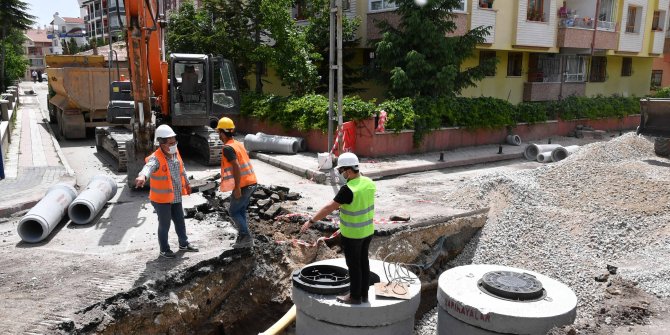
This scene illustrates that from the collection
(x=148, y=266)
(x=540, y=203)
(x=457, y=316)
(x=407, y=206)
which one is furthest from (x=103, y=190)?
(x=540, y=203)

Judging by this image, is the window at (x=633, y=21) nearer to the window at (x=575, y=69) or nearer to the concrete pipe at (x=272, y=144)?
the window at (x=575, y=69)

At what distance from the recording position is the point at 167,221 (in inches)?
267

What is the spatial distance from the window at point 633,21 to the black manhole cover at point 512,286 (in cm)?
2807

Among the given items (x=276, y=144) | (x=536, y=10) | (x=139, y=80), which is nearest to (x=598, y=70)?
(x=536, y=10)

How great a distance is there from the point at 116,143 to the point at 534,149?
12.4 m

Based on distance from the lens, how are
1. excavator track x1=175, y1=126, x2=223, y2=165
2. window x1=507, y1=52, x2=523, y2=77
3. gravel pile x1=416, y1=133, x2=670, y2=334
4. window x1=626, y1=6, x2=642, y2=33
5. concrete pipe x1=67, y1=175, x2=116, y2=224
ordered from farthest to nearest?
window x1=626, y1=6, x2=642, y2=33
window x1=507, y1=52, x2=523, y2=77
excavator track x1=175, y1=126, x2=223, y2=165
concrete pipe x1=67, y1=175, x2=116, y2=224
gravel pile x1=416, y1=133, x2=670, y2=334

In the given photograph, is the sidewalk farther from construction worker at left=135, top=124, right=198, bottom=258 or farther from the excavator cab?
construction worker at left=135, top=124, right=198, bottom=258

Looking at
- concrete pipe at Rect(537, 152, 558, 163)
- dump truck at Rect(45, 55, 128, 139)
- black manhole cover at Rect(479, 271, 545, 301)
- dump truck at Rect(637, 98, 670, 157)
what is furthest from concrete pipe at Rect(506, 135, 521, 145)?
dump truck at Rect(45, 55, 128, 139)

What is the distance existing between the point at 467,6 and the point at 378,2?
349 cm

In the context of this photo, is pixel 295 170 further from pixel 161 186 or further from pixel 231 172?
pixel 161 186

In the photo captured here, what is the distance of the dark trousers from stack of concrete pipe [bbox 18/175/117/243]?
4730 mm

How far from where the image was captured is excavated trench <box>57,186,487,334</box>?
19.3 feet

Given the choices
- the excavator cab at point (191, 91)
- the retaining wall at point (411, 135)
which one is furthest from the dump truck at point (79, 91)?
the retaining wall at point (411, 135)

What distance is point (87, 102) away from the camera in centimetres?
1716
